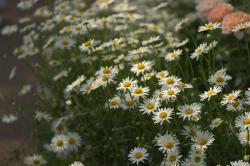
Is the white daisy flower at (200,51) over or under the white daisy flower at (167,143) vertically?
over

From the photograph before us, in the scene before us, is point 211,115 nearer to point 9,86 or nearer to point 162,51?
point 162,51

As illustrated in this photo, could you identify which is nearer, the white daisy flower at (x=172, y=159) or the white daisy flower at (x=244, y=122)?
the white daisy flower at (x=244, y=122)

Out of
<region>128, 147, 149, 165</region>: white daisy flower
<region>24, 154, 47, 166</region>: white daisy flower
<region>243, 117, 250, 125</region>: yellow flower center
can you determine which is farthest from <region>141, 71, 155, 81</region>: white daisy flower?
<region>24, 154, 47, 166</region>: white daisy flower

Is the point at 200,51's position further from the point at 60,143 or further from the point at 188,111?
the point at 60,143

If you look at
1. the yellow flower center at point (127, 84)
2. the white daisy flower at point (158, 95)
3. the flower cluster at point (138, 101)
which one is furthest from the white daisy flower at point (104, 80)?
the white daisy flower at point (158, 95)

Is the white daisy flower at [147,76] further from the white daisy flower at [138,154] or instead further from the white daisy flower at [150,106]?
the white daisy flower at [138,154]

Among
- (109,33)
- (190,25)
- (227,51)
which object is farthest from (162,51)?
(190,25)

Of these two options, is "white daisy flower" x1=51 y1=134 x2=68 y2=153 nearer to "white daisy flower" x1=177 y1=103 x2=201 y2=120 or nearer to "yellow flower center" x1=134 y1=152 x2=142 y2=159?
"yellow flower center" x1=134 y1=152 x2=142 y2=159
